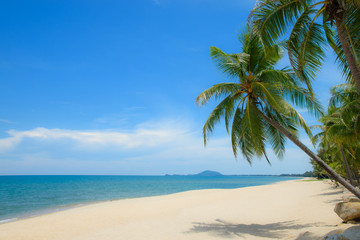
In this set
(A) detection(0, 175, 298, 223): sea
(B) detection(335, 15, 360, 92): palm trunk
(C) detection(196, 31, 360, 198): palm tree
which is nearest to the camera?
(B) detection(335, 15, 360, 92): palm trunk

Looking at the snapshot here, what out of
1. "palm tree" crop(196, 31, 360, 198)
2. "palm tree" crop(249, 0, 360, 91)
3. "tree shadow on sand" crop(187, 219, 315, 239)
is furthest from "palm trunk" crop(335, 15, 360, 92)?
"tree shadow on sand" crop(187, 219, 315, 239)

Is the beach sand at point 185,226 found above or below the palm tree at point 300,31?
below

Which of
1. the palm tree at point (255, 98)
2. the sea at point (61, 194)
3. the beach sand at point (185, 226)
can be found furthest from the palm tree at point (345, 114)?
the sea at point (61, 194)

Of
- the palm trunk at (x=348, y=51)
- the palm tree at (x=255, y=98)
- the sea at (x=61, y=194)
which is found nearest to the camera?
the palm trunk at (x=348, y=51)

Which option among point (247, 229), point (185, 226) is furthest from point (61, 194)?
point (247, 229)

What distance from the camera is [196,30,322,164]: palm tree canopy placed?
6.92m

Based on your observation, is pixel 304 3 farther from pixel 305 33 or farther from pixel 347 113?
pixel 347 113

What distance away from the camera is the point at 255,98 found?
25.0ft

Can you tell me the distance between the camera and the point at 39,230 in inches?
372

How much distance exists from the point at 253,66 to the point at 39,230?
1040 cm

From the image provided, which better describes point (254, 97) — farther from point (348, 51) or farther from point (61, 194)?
point (61, 194)

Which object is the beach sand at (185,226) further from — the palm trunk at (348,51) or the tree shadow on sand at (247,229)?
the palm trunk at (348,51)

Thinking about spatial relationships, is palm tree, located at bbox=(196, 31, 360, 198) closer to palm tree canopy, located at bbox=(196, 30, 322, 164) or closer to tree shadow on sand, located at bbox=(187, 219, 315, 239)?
palm tree canopy, located at bbox=(196, 30, 322, 164)

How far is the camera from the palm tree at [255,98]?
272 inches
